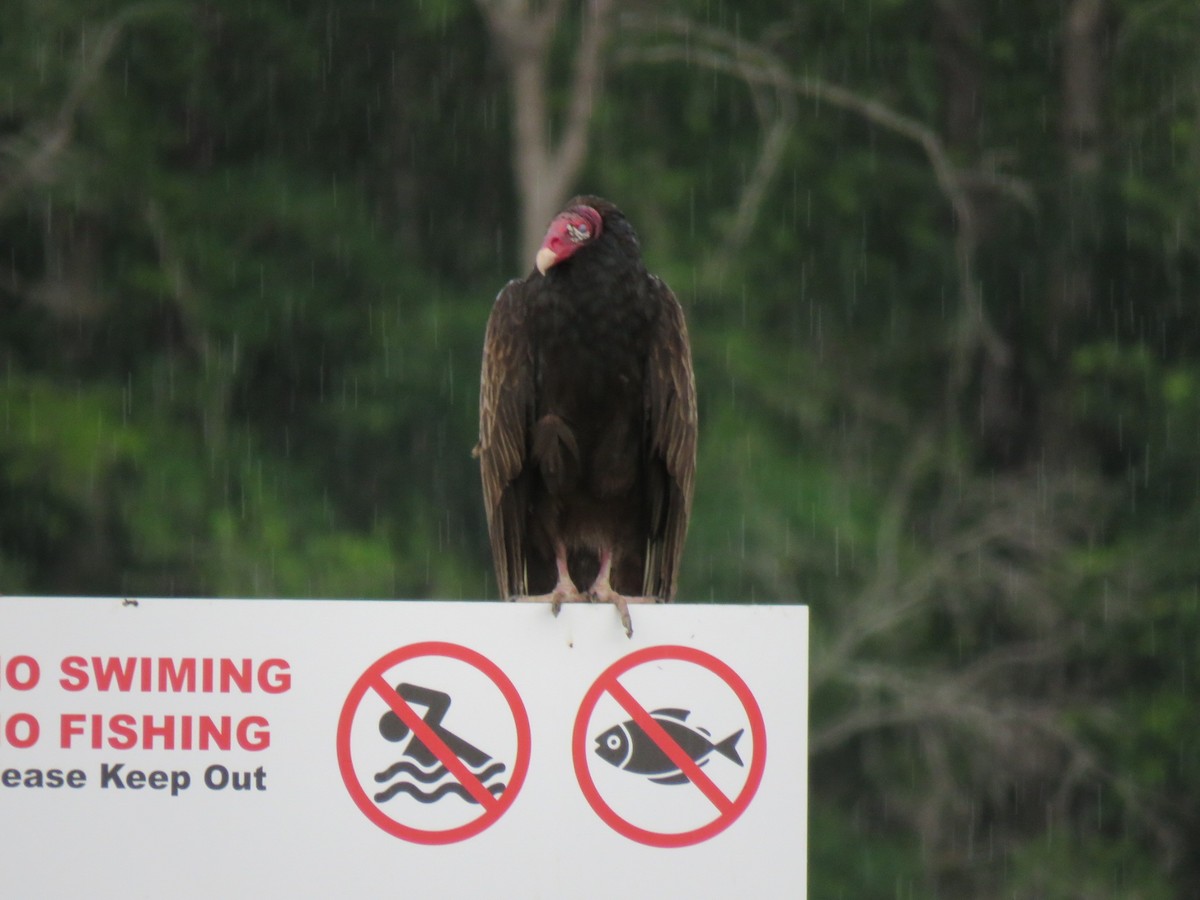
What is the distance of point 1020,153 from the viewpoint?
9.59 meters

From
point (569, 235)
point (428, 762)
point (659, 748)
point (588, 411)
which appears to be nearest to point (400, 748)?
point (428, 762)

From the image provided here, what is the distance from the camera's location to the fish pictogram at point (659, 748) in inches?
79.4

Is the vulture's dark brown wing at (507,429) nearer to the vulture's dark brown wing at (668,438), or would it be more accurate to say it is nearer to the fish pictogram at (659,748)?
the vulture's dark brown wing at (668,438)

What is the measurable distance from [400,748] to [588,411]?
140cm

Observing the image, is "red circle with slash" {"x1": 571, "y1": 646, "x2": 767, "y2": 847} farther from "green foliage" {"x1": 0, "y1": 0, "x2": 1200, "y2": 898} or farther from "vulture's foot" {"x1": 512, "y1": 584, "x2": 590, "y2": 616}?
"green foliage" {"x1": 0, "y1": 0, "x2": 1200, "y2": 898}

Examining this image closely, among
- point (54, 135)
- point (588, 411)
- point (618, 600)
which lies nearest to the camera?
point (618, 600)

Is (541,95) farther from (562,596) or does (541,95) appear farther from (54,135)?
(562,596)

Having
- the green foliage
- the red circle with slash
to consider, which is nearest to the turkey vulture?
the red circle with slash

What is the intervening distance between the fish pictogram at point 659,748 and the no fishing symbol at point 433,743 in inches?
4.0

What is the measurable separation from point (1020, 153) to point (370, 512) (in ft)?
13.4

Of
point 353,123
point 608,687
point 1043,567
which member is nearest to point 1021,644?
point 1043,567

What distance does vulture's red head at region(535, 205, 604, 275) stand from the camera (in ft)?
11.0

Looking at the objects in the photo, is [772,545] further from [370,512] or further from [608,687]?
[608,687]

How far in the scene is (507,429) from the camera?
3.38 m
